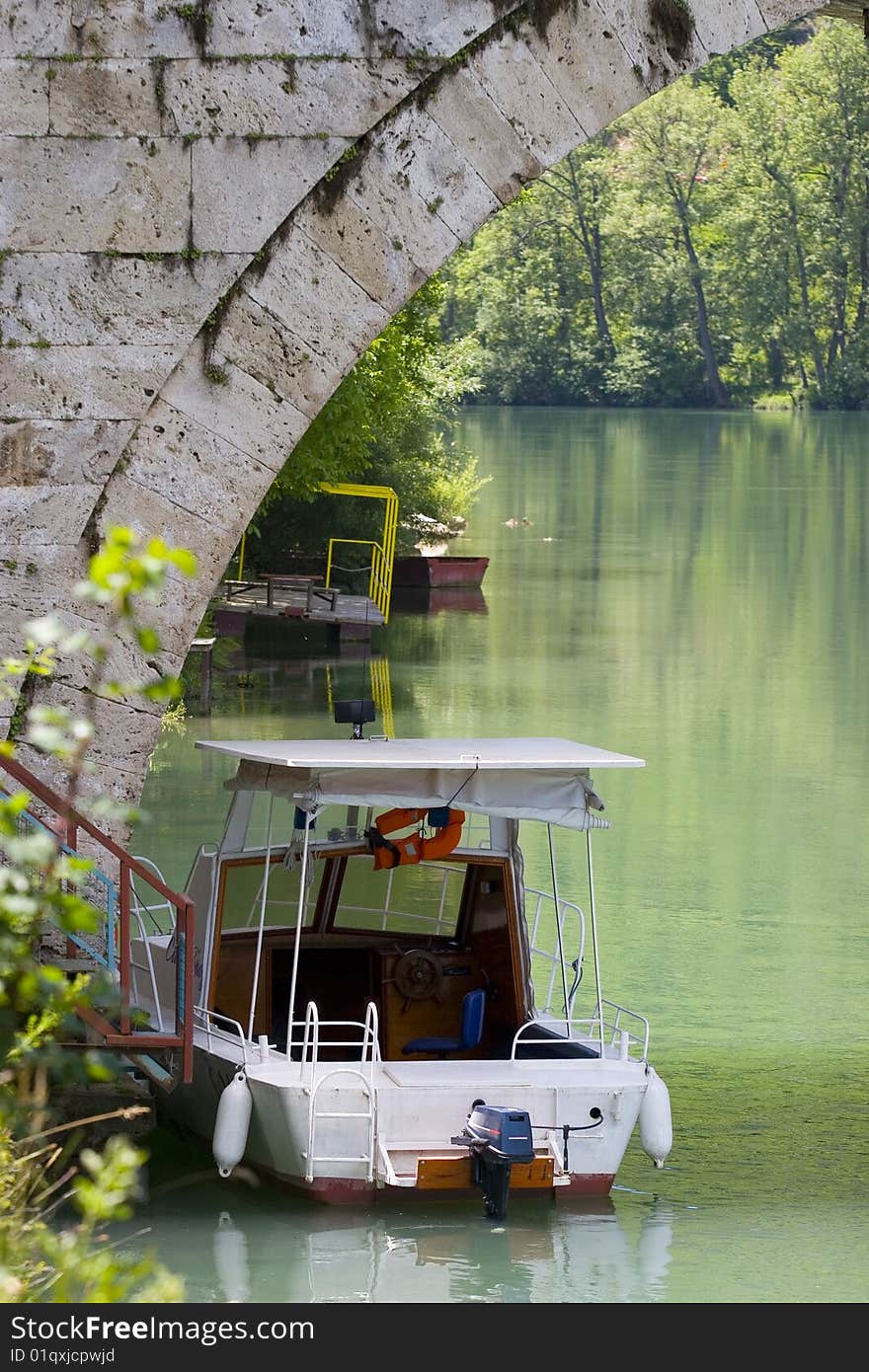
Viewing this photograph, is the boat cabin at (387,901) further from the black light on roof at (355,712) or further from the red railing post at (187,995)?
the red railing post at (187,995)

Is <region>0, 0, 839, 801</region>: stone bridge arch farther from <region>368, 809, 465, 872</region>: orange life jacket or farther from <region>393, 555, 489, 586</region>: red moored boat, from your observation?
<region>393, 555, 489, 586</region>: red moored boat

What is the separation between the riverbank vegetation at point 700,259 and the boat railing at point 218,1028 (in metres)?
70.1

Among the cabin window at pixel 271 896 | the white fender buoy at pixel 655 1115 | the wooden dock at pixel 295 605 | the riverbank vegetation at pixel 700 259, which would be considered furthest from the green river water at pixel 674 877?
the riverbank vegetation at pixel 700 259

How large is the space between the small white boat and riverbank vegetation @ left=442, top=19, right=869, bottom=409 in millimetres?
69230

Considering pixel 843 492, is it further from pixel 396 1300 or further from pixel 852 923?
pixel 396 1300

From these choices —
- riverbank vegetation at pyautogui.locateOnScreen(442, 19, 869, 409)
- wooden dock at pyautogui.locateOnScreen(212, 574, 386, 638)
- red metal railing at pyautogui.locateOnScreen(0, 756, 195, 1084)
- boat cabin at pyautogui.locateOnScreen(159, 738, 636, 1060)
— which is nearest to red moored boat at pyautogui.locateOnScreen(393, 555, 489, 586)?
wooden dock at pyautogui.locateOnScreen(212, 574, 386, 638)

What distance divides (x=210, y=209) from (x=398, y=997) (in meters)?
3.66

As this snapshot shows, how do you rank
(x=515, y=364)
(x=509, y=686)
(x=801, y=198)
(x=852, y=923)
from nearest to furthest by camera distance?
(x=852, y=923)
(x=509, y=686)
(x=801, y=198)
(x=515, y=364)

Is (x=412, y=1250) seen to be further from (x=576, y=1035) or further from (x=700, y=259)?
(x=700, y=259)

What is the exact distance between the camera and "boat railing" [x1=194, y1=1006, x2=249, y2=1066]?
28.8 feet

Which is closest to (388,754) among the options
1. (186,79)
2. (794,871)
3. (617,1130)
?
(617,1130)

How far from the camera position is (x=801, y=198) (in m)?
78.1

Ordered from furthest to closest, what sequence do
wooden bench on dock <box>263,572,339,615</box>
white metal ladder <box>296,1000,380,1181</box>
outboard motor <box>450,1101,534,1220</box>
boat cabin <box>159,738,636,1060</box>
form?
wooden bench on dock <box>263,572,339,615</box>, boat cabin <box>159,738,636,1060</box>, white metal ladder <box>296,1000,380,1181</box>, outboard motor <box>450,1101,534,1220</box>

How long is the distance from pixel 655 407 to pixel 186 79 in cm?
7639
